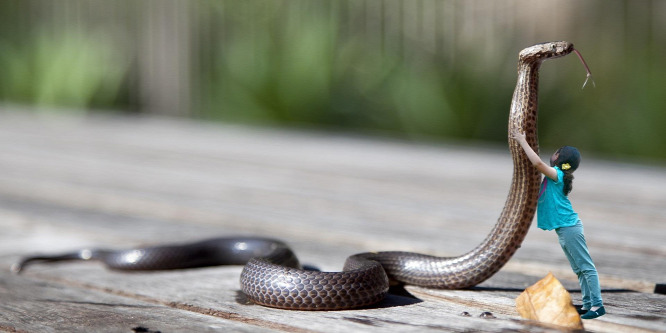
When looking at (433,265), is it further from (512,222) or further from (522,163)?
(522,163)

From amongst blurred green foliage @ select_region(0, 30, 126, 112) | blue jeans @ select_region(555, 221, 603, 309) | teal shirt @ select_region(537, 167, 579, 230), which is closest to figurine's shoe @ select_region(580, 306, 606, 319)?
blue jeans @ select_region(555, 221, 603, 309)

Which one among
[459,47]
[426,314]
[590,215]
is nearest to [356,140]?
[459,47]

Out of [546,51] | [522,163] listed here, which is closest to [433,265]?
[522,163]

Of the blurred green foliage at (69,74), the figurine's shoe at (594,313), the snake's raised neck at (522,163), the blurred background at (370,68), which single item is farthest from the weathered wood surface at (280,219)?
the blurred green foliage at (69,74)

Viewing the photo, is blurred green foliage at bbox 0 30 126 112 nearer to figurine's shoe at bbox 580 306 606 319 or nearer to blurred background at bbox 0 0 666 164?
blurred background at bbox 0 0 666 164

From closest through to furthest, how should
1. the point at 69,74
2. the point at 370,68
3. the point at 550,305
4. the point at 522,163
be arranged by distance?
the point at 550,305, the point at 522,163, the point at 370,68, the point at 69,74

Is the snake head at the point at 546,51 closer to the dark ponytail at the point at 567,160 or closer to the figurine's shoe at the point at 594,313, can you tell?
the dark ponytail at the point at 567,160

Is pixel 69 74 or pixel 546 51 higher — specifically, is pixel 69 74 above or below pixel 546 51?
above
